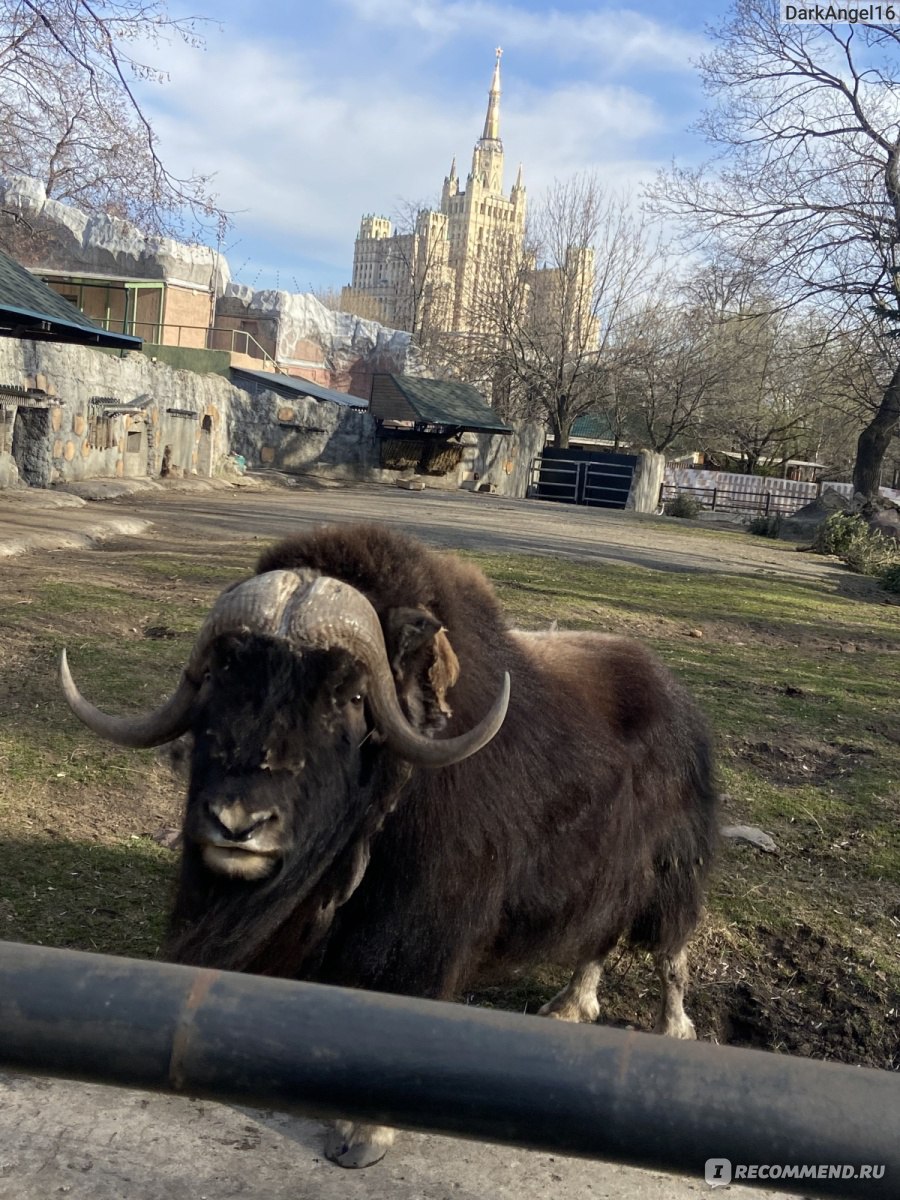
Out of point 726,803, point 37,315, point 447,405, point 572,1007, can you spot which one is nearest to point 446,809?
point 572,1007

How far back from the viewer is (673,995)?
10.2ft

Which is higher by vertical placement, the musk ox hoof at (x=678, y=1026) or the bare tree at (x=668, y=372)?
the bare tree at (x=668, y=372)

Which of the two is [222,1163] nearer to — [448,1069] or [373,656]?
[373,656]

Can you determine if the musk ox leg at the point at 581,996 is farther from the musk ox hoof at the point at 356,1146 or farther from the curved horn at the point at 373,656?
the curved horn at the point at 373,656

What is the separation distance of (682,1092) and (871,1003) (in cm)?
284

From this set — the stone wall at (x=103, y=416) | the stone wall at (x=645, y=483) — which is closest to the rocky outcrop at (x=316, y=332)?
the stone wall at (x=645, y=483)

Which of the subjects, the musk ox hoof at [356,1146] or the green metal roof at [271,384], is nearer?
the musk ox hoof at [356,1146]

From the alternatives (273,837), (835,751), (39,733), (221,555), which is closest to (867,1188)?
(273,837)

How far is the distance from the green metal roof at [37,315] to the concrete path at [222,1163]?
30.4ft

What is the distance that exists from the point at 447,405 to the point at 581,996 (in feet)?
93.0

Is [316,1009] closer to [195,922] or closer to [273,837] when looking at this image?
[273,837]

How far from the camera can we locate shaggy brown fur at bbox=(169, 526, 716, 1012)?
2.27 m

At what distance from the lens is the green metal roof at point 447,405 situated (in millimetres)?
29531

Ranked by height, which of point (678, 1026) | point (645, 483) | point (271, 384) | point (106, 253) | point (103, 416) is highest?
point (106, 253)
